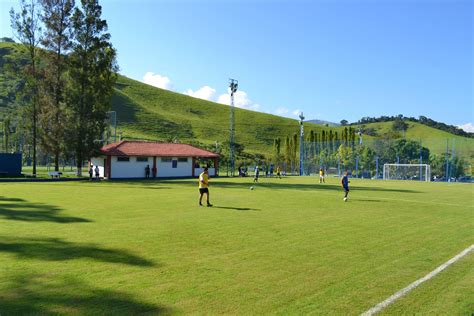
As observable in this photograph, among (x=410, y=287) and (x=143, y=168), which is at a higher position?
(x=143, y=168)

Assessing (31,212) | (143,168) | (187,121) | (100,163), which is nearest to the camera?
(31,212)

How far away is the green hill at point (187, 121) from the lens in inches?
4343

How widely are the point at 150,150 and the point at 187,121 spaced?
7665 centimetres

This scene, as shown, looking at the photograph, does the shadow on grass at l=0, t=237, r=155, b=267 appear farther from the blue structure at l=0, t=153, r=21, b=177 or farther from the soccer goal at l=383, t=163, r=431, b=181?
the soccer goal at l=383, t=163, r=431, b=181

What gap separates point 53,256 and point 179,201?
11868mm

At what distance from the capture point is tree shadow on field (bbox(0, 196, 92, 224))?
541 inches

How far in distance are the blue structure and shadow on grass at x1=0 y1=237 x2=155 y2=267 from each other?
35.3 metres

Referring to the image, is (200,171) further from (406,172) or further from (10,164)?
(406,172)

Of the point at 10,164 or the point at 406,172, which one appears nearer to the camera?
the point at 10,164

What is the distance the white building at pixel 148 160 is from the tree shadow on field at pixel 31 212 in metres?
25.7

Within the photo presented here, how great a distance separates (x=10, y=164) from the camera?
41562 millimetres

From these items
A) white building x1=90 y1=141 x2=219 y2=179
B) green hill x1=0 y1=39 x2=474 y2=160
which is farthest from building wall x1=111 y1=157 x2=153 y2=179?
green hill x1=0 y1=39 x2=474 y2=160

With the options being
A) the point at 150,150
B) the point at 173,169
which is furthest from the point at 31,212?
the point at 173,169

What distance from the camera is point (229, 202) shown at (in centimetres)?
2036
